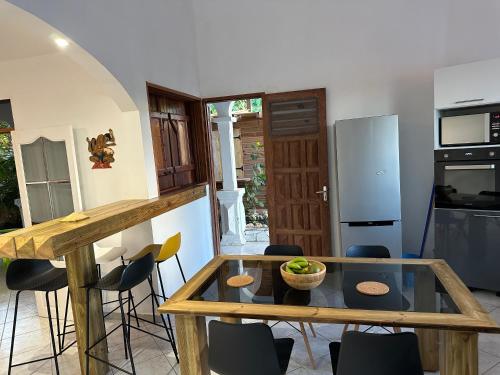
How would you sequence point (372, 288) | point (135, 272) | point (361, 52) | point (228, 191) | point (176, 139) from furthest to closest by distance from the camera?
point (228, 191) < point (176, 139) < point (361, 52) < point (135, 272) < point (372, 288)

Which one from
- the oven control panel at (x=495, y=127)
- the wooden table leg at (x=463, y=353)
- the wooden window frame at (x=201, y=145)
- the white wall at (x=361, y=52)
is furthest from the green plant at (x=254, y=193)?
the wooden table leg at (x=463, y=353)

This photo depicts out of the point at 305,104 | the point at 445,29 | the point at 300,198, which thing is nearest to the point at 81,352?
the point at 300,198

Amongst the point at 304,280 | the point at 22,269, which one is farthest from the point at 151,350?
the point at 304,280

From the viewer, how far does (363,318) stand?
5.20 feet

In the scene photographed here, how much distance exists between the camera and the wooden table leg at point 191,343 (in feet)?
6.14

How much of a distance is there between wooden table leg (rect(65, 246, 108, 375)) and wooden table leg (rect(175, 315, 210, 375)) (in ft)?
2.84

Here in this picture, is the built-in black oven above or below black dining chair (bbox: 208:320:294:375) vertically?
above

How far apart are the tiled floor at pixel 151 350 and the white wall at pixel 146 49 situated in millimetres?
949

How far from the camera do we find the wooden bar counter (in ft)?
6.46

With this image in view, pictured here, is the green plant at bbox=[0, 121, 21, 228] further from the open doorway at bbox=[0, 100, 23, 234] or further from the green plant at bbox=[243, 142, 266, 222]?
the green plant at bbox=[243, 142, 266, 222]

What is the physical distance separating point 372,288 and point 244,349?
78 cm

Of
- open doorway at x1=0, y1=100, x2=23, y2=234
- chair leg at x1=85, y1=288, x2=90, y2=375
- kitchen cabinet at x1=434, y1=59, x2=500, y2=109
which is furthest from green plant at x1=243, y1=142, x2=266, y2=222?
chair leg at x1=85, y1=288, x2=90, y2=375

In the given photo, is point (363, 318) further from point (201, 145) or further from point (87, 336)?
point (201, 145)

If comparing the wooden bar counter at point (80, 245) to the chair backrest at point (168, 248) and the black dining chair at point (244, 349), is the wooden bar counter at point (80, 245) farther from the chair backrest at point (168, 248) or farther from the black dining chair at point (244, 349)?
the black dining chair at point (244, 349)
